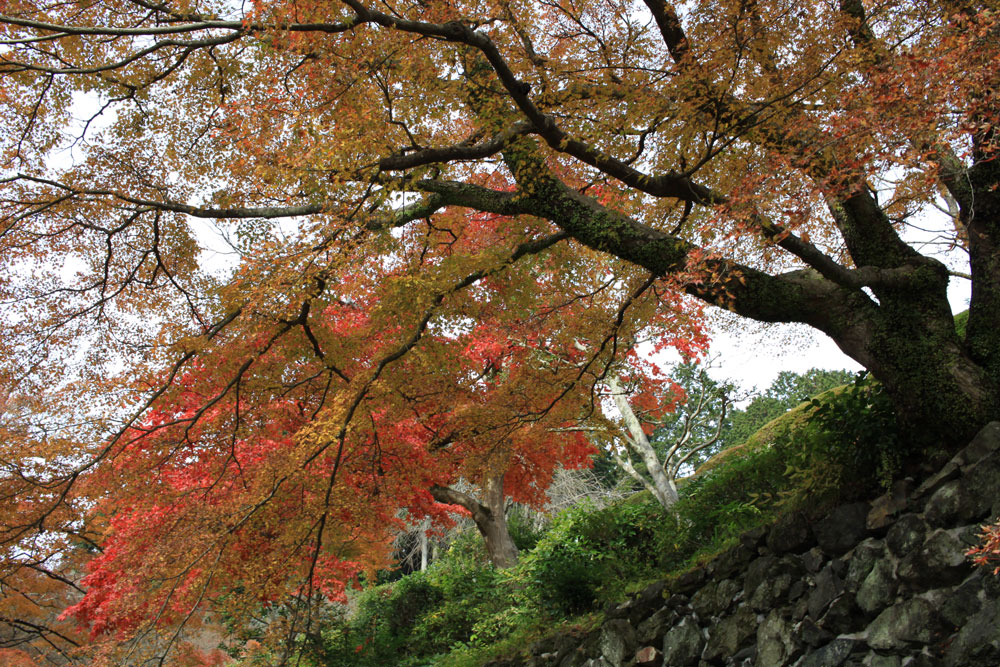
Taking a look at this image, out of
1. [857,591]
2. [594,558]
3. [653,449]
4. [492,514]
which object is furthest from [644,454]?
[857,591]

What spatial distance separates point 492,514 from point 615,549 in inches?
152

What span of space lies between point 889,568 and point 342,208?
509cm

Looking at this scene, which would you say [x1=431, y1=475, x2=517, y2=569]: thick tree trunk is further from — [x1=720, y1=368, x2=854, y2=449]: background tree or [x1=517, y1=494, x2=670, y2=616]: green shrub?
[x1=720, y1=368, x2=854, y2=449]: background tree

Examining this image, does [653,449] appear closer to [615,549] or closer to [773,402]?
[615,549]

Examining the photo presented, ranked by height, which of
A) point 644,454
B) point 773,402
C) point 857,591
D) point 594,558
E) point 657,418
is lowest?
point 857,591

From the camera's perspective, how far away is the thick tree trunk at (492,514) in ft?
35.3

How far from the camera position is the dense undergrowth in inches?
202

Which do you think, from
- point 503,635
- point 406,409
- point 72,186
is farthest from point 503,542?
point 72,186

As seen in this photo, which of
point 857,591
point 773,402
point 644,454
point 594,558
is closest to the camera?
point 857,591

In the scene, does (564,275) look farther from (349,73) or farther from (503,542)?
(503,542)

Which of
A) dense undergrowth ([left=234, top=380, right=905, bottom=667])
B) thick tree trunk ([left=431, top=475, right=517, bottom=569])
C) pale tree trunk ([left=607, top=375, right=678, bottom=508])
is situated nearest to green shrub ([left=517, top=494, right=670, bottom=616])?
dense undergrowth ([left=234, top=380, right=905, bottom=667])

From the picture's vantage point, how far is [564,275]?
7.24m

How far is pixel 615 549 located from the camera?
24.6 feet

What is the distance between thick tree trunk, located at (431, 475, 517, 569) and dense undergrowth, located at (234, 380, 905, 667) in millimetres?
529
